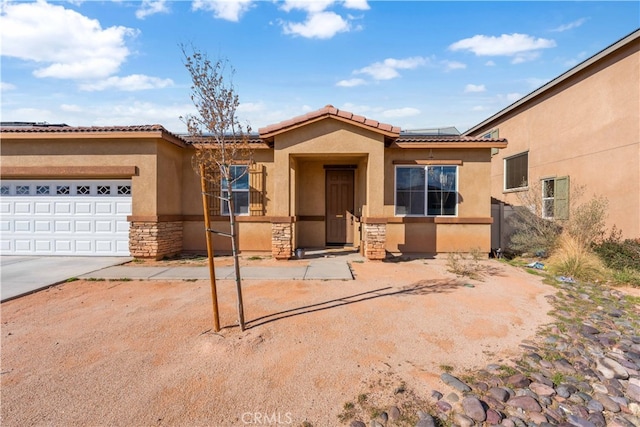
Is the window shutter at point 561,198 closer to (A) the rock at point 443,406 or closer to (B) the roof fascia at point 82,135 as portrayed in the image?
(A) the rock at point 443,406

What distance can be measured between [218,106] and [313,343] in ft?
10.5

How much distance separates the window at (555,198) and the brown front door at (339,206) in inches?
258

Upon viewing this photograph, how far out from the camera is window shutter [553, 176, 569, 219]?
34.4ft

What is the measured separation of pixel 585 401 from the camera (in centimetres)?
275

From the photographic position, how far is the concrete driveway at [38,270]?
5.84m

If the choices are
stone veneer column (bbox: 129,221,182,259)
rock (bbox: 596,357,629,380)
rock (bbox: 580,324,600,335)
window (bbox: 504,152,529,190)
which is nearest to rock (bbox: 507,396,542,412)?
rock (bbox: 596,357,629,380)

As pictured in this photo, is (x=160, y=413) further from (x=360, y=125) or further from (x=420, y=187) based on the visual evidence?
(x=420, y=187)

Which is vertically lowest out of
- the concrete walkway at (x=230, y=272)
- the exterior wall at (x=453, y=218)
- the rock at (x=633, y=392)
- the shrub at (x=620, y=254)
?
the rock at (x=633, y=392)

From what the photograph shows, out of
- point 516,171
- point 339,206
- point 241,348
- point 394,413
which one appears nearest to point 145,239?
point 339,206

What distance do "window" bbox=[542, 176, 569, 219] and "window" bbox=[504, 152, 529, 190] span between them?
2.84ft

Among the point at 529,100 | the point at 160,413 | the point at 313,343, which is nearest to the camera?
the point at 160,413

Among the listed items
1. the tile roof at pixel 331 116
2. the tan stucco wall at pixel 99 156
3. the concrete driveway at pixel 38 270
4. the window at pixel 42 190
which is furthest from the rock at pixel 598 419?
the window at pixel 42 190

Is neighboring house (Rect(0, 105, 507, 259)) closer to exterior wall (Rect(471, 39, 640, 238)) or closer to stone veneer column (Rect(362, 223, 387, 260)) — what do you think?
stone veneer column (Rect(362, 223, 387, 260))

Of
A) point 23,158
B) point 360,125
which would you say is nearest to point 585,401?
point 360,125
